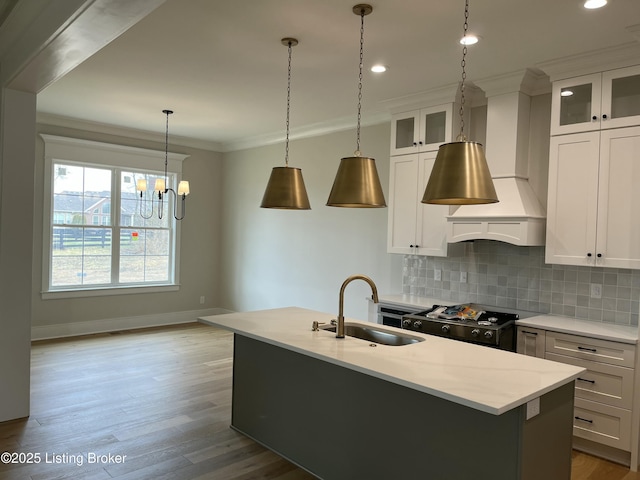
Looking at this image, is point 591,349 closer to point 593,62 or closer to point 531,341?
point 531,341

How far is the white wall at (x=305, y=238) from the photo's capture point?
553cm

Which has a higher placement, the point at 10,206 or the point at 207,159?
the point at 207,159

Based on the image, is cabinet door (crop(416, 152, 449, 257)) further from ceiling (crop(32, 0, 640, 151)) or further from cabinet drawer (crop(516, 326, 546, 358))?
cabinet drawer (crop(516, 326, 546, 358))

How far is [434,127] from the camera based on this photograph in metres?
4.56

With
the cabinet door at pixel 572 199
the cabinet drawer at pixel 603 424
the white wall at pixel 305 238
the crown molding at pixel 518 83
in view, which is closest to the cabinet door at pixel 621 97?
the cabinet door at pixel 572 199

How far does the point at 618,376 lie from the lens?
3.21 m

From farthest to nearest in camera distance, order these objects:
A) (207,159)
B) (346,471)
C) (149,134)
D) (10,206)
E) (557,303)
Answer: (207,159), (149,134), (557,303), (10,206), (346,471)

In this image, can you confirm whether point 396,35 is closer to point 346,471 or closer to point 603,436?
point 346,471

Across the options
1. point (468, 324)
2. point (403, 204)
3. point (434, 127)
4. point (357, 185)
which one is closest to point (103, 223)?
point (403, 204)

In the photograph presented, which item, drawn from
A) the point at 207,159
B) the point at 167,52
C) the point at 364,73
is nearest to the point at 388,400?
the point at 364,73

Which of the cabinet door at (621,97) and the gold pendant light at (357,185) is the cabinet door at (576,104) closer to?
the cabinet door at (621,97)

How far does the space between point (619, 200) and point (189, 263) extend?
5.99 meters

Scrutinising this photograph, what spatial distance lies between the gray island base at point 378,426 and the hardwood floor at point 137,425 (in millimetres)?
225

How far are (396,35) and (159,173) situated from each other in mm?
4936
